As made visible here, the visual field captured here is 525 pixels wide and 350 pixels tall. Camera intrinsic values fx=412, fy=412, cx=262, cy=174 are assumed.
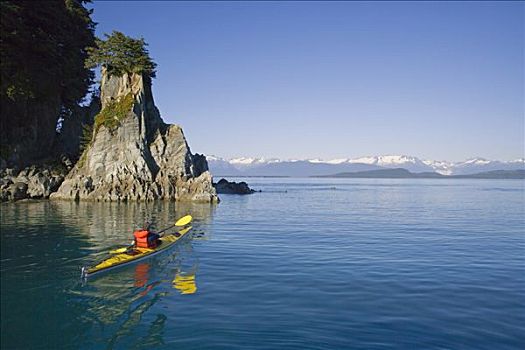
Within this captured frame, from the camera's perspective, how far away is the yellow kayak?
1773 centimetres

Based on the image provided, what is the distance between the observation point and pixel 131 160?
60.7 metres

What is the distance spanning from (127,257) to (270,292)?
7895 mm

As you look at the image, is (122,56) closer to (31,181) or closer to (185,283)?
(31,181)

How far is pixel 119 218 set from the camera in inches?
1578

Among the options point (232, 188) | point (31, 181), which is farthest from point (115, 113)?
point (232, 188)

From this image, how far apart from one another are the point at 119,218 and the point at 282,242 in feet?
63.7

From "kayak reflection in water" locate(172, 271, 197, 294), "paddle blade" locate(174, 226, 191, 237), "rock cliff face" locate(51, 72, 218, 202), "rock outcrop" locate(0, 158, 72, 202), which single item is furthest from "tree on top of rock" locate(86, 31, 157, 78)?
"kayak reflection in water" locate(172, 271, 197, 294)

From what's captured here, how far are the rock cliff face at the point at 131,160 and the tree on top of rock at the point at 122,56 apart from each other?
1531 millimetres

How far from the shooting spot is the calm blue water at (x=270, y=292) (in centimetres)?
1173

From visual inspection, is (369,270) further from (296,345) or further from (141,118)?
(141,118)

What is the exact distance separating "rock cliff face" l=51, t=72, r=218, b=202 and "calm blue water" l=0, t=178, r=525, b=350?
28.2 metres

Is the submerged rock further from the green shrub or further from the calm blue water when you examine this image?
the calm blue water

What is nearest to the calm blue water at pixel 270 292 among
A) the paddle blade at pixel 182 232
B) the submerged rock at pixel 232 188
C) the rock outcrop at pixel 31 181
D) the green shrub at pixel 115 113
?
the paddle blade at pixel 182 232

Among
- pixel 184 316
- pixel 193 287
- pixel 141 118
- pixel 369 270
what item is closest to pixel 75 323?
pixel 184 316
